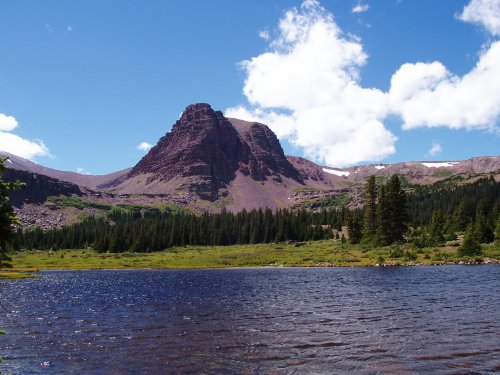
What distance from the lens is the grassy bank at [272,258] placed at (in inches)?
4045

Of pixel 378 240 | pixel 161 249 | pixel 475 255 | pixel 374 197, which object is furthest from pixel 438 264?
pixel 161 249

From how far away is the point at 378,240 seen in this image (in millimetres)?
129250

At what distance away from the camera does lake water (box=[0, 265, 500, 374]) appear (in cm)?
2192

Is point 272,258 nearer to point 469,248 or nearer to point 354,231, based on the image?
point 354,231

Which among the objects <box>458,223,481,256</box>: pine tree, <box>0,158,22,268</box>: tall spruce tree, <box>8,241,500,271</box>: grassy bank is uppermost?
<box>0,158,22,268</box>: tall spruce tree

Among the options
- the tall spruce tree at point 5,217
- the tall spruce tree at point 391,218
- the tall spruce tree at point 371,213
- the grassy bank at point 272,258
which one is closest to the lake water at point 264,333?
the tall spruce tree at point 5,217

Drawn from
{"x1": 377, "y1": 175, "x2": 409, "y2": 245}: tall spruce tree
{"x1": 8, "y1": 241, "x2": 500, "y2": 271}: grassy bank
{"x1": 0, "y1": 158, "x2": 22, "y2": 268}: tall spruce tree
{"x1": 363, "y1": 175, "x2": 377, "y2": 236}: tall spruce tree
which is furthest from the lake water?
{"x1": 363, "y1": 175, "x2": 377, "y2": 236}: tall spruce tree

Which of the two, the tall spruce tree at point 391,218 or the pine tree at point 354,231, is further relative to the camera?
the pine tree at point 354,231

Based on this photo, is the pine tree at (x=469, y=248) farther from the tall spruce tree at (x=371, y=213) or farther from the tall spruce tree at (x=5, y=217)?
the tall spruce tree at (x=5, y=217)

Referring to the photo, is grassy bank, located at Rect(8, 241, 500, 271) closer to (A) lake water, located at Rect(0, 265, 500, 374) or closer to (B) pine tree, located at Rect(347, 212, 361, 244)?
(B) pine tree, located at Rect(347, 212, 361, 244)

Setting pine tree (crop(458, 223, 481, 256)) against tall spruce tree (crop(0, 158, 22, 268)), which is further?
pine tree (crop(458, 223, 481, 256))

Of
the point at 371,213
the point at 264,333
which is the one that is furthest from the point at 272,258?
the point at 264,333

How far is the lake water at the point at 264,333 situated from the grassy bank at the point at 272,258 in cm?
5296

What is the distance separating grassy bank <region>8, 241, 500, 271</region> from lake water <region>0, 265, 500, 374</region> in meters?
53.0
